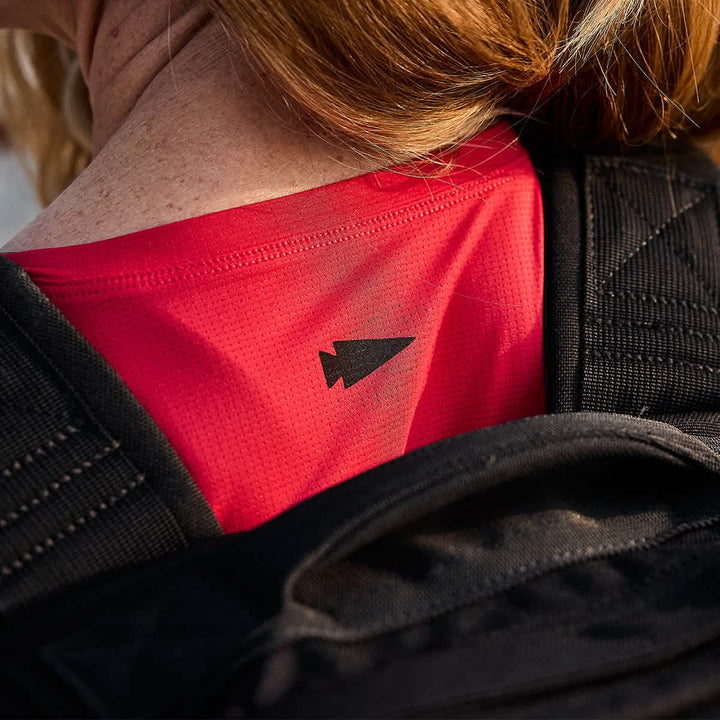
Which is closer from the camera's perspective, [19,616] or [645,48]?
[19,616]

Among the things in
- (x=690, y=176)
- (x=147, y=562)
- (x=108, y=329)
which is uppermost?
(x=108, y=329)

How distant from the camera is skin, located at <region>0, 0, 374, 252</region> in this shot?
0.65 meters

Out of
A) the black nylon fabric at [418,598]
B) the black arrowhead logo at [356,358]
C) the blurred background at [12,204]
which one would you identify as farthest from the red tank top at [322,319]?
the blurred background at [12,204]

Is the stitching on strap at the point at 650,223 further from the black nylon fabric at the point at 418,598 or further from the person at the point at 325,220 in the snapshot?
the black nylon fabric at the point at 418,598

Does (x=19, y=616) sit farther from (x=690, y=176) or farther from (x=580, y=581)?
(x=690, y=176)

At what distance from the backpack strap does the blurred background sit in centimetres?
178

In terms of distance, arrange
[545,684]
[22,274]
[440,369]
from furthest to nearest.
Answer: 1. [440,369]
2. [22,274]
3. [545,684]

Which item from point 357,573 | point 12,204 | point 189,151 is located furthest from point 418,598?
point 12,204

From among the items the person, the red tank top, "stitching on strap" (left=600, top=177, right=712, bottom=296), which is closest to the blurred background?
the person

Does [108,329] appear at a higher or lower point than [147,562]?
higher

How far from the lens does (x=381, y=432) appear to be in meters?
0.64

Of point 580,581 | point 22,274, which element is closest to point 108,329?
point 22,274

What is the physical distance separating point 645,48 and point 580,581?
520 millimetres

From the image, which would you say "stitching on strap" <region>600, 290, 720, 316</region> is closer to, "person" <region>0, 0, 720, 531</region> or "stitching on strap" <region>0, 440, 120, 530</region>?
"person" <region>0, 0, 720, 531</region>
